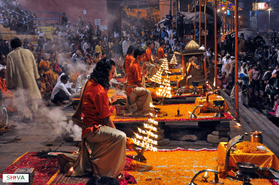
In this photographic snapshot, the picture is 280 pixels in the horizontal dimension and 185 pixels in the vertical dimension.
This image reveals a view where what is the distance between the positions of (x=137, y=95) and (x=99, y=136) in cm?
295

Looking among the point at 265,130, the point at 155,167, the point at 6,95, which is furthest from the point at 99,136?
the point at 6,95

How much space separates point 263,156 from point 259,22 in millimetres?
27324

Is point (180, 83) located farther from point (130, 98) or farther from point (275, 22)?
point (275, 22)

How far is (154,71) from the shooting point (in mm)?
13719

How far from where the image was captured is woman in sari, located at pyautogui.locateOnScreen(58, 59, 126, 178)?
4.50 metres

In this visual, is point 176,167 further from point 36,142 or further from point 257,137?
point 36,142

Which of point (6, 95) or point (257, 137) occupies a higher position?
point (6, 95)

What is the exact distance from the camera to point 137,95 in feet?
24.1

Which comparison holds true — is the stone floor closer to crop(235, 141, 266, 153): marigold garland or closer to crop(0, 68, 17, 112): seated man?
crop(0, 68, 17, 112): seated man

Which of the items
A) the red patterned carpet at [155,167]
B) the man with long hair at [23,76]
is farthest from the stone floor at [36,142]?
the man with long hair at [23,76]

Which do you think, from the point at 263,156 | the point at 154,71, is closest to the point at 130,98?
the point at 263,156

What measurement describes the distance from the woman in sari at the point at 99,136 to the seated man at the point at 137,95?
8.66ft

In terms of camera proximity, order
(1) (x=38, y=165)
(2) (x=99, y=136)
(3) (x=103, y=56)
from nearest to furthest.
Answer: (2) (x=99, y=136) → (1) (x=38, y=165) → (3) (x=103, y=56)

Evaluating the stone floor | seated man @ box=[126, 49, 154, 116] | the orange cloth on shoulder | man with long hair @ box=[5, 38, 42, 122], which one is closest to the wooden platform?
the stone floor
